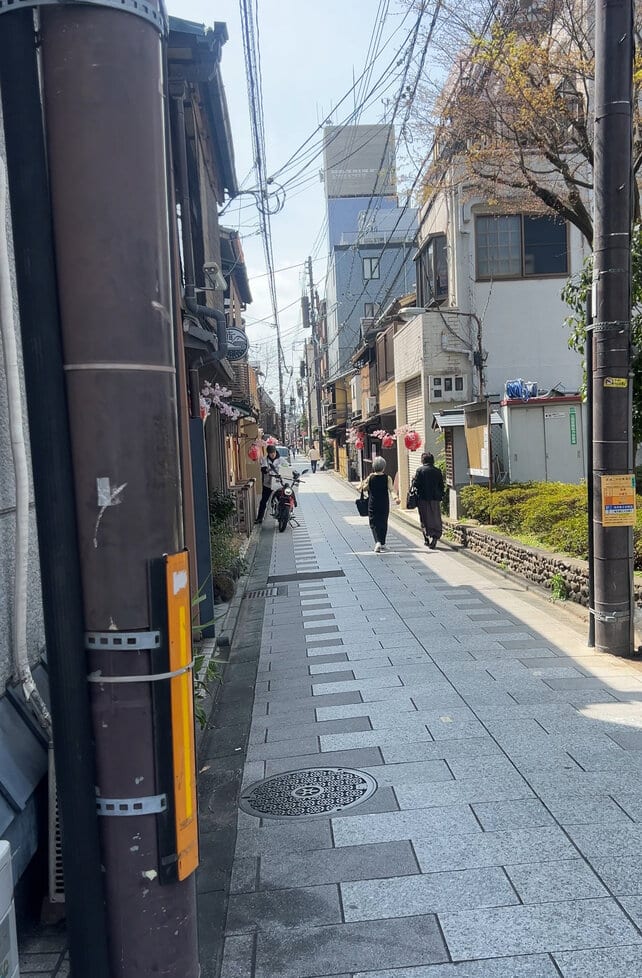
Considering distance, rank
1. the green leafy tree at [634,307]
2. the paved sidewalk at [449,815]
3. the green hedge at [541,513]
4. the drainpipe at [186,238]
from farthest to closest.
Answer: the green hedge at [541,513] → the green leafy tree at [634,307] → the drainpipe at [186,238] → the paved sidewalk at [449,815]

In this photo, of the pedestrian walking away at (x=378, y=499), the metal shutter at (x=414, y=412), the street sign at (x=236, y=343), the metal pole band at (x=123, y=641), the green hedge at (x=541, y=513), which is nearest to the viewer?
the metal pole band at (x=123, y=641)

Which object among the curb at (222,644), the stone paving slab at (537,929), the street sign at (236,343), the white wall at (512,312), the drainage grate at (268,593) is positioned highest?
the white wall at (512,312)

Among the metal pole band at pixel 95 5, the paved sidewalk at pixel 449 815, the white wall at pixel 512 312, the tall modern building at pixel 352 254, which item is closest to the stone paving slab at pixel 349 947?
the paved sidewalk at pixel 449 815

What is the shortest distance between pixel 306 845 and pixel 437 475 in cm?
1192

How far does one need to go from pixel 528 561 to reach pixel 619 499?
4535mm

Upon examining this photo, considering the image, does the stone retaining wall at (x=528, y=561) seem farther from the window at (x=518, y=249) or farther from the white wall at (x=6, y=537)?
the window at (x=518, y=249)

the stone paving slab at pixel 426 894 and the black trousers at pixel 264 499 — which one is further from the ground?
the black trousers at pixel 264 499

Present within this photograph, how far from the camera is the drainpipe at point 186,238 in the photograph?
27.1 feet

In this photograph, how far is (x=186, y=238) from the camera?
359 inches

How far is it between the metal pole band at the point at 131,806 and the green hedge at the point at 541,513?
7834 millimetres

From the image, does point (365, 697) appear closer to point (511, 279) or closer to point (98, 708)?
point (98, 708)

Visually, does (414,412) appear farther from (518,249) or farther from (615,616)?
(615,616)

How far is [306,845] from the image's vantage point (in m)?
4.14

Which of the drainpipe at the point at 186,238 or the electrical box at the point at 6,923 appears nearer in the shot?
the electrical box at the point at 6,923
